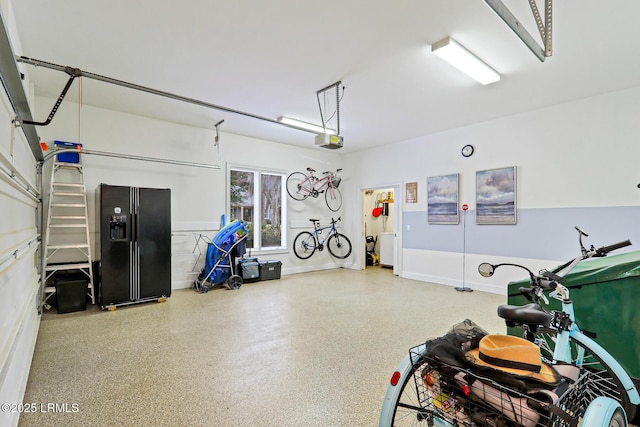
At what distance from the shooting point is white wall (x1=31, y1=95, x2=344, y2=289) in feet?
15.3

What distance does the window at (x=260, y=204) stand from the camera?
6.46 meters

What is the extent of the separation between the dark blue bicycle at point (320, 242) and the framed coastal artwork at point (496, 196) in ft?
11.2

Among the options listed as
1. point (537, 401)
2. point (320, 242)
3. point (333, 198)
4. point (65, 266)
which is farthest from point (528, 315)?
point (333, 198)

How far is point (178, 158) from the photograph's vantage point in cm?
553

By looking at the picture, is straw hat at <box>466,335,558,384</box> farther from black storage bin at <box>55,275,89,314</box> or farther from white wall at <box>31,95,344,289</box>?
white wall at <box>31,95,344,289</box>

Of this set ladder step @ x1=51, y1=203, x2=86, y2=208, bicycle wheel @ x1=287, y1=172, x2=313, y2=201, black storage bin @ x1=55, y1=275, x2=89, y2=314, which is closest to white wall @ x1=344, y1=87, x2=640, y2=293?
bicycle wheel @ x1=287, y1=172, x2=313, y2=201

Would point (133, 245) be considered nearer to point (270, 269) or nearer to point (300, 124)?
point (270, 269)

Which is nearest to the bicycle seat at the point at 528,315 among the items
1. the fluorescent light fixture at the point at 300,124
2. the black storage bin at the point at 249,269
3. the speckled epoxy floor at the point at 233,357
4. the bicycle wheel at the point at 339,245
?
the speckled epoxy floor at the point at 233,357

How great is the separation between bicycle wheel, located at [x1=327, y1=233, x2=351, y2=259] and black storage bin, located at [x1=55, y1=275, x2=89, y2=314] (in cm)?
508

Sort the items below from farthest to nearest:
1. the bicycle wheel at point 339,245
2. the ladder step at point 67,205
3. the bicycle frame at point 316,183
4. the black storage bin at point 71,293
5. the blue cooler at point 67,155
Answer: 1. the bicycle wheel at point 339,245
2. the bicycle frame at point 316,183
3. the blue cooler at point 67,155
4. the ladder step at point 67,205
5. the black storage bin at point 71,293

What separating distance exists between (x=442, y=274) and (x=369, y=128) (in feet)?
10.9

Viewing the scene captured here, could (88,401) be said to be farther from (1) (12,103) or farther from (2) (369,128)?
(2) (369,128)

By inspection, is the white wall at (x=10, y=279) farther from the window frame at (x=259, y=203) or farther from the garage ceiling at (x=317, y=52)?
the window frame at (x=259, y=203)

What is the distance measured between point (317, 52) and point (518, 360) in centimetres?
318
